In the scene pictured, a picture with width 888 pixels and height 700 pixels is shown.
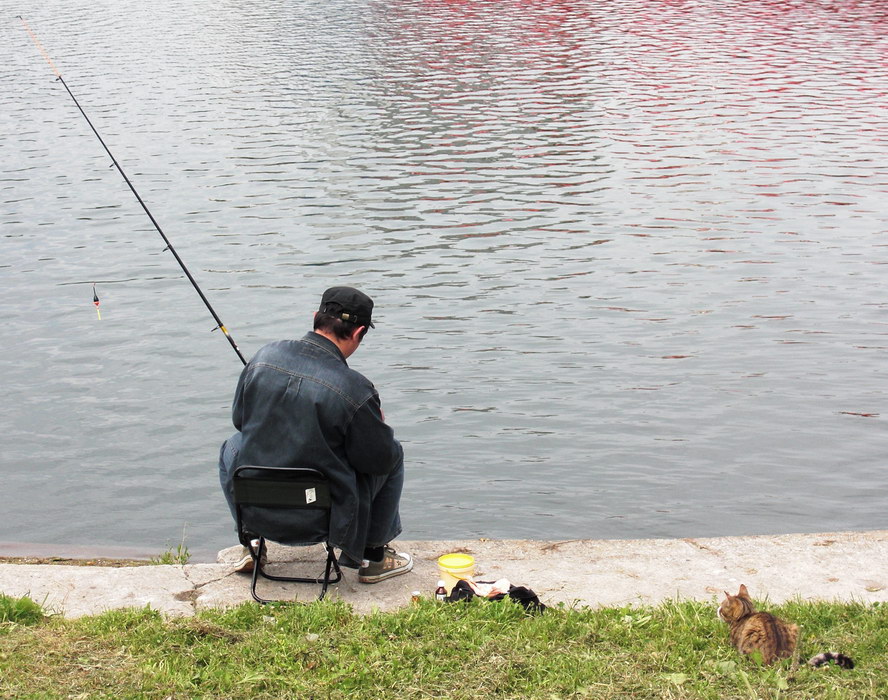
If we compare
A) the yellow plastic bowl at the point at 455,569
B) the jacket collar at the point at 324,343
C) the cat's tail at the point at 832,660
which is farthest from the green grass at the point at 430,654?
the jacket collar at the point at 324,343

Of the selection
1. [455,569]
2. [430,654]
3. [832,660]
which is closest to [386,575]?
[455,569]

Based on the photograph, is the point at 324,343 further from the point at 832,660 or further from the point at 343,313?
the point at 832,660

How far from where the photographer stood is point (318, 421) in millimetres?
4891

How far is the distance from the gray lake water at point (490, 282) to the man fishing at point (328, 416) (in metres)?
2.12

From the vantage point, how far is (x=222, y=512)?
749cm

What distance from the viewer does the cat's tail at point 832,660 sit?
412 cm

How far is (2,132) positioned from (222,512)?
14305 mm

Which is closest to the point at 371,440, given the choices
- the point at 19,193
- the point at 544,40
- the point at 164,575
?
the point at 164,575

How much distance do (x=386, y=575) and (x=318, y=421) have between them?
94 centimetres

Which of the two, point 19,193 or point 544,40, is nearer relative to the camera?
point 19,193

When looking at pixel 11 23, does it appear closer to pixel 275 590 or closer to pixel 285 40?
pixel 285 40

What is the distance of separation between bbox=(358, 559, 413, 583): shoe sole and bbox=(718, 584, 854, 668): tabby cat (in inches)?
66.1

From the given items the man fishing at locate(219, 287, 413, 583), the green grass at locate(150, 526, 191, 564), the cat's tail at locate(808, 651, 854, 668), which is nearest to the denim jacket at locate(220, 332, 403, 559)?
the man fishing at locate(219, 287, 413, 583)

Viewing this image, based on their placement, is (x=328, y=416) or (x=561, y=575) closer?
(x=328, y=416)
